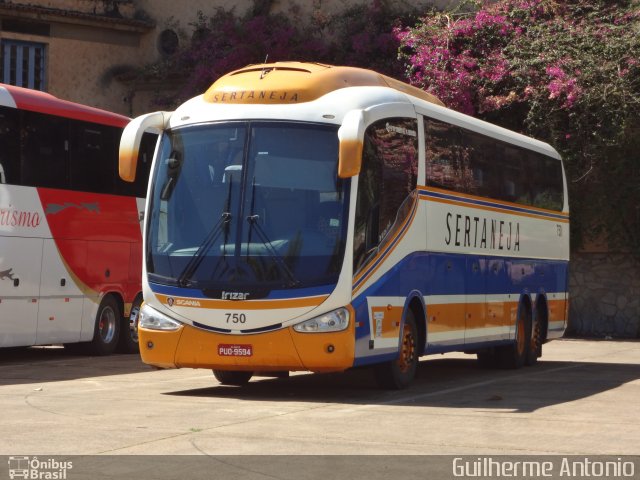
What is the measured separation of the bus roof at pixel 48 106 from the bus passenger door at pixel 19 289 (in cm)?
190

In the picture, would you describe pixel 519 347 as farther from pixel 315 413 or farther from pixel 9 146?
pixel 315 413

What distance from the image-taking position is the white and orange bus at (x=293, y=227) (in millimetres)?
13820

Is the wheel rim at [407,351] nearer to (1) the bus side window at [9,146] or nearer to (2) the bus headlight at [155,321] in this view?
(2) the bus headlight at [155,321]

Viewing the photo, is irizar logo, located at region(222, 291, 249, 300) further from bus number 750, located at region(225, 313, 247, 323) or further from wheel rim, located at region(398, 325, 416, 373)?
wheel rim, located at region(398, 325, 416, 373)

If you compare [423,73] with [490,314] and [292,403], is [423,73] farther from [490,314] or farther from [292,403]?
[292,403]

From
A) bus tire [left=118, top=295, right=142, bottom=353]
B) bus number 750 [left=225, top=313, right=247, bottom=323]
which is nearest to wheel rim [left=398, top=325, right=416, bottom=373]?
bus number 750 [left=225, top=313, right=247, bottom=323]

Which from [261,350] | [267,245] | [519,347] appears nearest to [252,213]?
[267,245]

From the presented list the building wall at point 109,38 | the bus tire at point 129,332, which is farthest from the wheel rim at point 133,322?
the building wall at point 109,38

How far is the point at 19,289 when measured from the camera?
1948 cm

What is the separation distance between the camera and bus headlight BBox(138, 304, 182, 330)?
46.7 feet

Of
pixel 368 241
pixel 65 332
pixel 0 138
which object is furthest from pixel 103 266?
pixel 368 241

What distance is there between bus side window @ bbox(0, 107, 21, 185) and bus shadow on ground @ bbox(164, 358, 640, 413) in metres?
4.64

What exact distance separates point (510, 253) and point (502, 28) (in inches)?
404

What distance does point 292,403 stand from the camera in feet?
45.1
